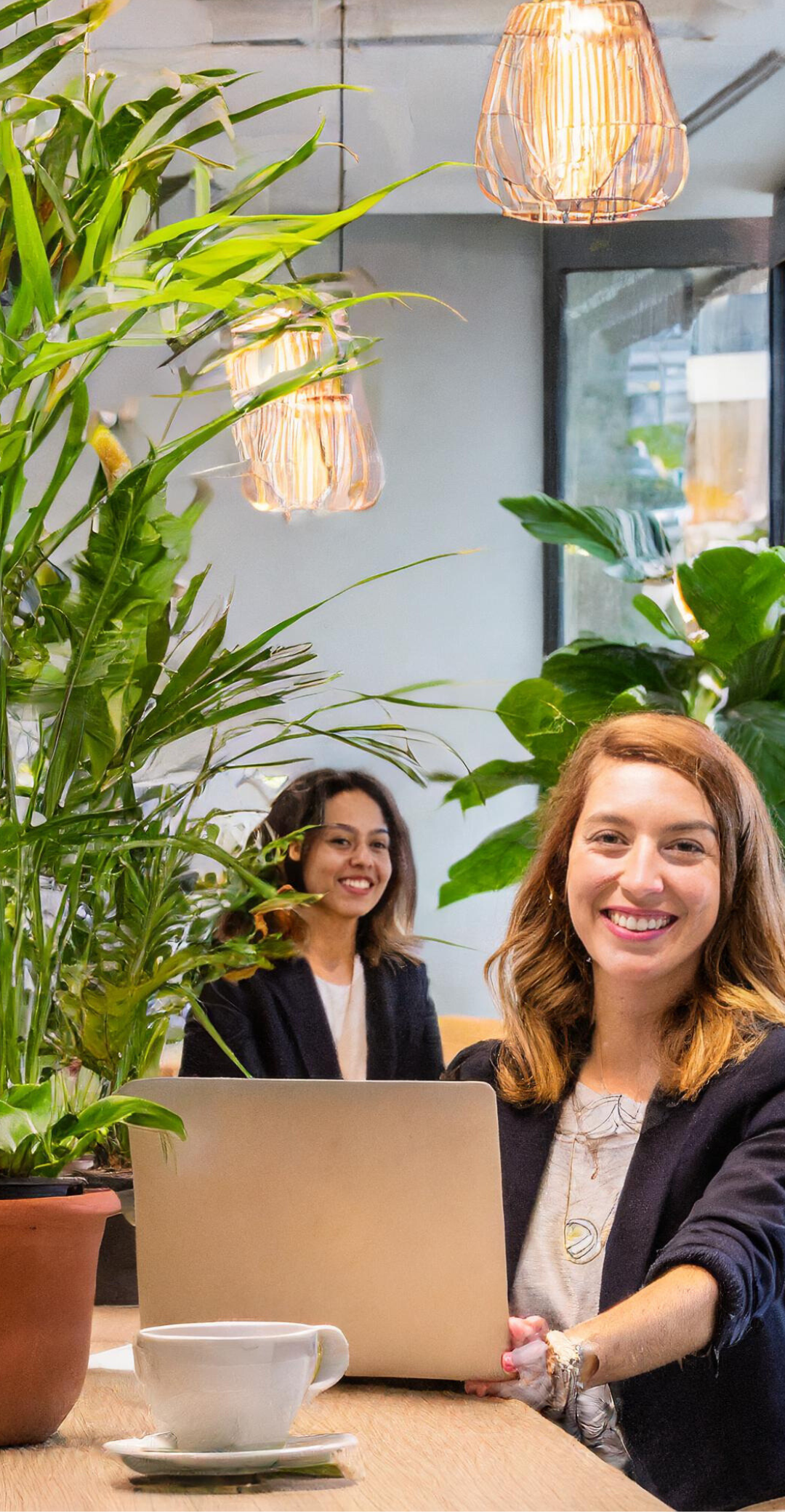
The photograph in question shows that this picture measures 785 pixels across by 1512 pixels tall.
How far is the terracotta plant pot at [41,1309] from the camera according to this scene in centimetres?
105

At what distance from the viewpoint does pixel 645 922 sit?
1.70 m

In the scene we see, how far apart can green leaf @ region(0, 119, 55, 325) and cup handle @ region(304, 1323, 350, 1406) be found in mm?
682

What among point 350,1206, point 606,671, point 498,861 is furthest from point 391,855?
point 350,1206

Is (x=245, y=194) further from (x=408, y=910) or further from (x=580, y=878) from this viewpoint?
(x=408, y=910)

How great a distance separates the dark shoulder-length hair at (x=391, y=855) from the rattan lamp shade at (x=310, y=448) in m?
0.68

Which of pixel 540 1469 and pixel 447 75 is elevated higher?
pixel 447 75

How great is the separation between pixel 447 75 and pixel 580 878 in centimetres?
258

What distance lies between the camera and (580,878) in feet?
5.79

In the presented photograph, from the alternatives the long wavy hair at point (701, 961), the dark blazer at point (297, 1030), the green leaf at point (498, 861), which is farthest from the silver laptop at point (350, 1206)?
the green leaf at point (498, 861)

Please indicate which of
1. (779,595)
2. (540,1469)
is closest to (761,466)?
(779,595)

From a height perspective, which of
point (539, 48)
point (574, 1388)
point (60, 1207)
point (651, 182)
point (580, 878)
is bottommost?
point (574, 1388)

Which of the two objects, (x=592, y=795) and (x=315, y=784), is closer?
(x=592, y=795)

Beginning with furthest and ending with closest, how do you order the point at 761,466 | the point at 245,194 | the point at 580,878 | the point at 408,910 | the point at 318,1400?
the point at 761,466, the point at 408,910, the point at 580,878, the point at 318,1400, the point at 245,194

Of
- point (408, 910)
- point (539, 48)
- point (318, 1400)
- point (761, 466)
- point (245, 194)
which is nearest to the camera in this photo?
point (245, 194)
